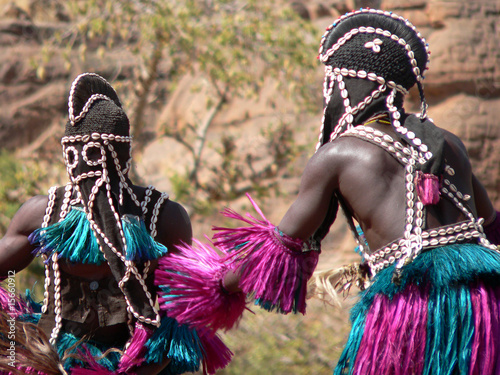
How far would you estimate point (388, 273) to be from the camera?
215cm

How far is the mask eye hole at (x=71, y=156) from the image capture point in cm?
262

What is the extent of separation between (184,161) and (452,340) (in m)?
8.60

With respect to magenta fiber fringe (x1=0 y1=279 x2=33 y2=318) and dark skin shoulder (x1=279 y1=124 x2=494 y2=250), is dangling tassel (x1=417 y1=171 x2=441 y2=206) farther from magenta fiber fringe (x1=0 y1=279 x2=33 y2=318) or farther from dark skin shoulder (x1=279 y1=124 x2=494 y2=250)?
magenta fiber fringe (x1=0 y1=279 x2=33 y2=318)

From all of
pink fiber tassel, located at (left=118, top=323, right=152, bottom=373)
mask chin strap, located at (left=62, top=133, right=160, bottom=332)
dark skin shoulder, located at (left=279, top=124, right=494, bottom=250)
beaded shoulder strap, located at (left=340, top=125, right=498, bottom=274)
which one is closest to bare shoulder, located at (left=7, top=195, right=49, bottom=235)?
mask chin strap, located at (left=62, top=133, right=160, bottom=332)

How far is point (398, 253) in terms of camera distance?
7.02 ft

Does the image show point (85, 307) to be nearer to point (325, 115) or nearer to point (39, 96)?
point (325, 115)

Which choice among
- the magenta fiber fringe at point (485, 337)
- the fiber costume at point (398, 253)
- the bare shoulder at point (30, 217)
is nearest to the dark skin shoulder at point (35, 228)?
the bare shoulder at point (30, 217)

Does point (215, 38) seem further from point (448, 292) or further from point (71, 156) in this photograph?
point (448, 292)

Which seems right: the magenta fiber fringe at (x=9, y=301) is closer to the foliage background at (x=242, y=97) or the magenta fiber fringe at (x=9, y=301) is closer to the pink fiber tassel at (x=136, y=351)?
the pink fiber tassel at (x=136, y=351)

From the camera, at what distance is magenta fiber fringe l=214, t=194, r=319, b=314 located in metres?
2.26

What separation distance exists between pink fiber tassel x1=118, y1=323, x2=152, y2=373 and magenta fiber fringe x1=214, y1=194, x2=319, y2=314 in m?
0.50

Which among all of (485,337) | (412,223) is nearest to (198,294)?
(412,223)

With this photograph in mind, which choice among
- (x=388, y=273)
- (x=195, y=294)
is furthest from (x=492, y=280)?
(x=195, y=294)

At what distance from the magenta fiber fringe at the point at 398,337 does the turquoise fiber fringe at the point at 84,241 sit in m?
0.90
